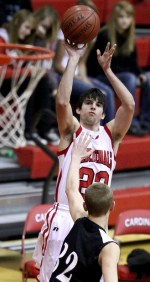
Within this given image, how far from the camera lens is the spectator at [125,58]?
9.48 metres

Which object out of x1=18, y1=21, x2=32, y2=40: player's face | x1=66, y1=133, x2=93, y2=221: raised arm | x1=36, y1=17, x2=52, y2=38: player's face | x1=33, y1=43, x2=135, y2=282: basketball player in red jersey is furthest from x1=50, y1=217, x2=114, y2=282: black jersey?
x1=36, y1=17, x2=52, y2=38: player's face

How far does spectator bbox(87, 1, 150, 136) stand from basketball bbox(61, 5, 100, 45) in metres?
3.57

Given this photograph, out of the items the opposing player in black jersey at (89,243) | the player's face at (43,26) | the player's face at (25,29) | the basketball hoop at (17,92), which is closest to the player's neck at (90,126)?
the opposing player in black jersey at (89,243)

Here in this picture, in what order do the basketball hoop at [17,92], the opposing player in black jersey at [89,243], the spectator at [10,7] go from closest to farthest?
the opposing player in black jersey at [89,243] < the basketball hoop at [17,92] < the spectator at [10,7]

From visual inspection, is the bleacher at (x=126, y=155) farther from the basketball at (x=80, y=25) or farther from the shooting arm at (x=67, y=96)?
the basketball at (x=80, y=25)

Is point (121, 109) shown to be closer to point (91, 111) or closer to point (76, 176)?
point (91, 111)

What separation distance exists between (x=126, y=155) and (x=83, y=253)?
510 centimetres

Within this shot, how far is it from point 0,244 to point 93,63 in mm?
2408

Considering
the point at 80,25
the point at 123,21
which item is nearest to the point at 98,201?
the point at 80,25

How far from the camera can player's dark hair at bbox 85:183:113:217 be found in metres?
4.48

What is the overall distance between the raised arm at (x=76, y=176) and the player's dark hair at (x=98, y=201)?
18 cm

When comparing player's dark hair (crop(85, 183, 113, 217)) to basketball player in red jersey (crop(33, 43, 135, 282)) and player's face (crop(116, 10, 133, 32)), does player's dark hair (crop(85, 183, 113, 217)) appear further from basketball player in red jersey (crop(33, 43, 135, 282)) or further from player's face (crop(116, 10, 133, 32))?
player's face (crop(116, 10, 133, 32))

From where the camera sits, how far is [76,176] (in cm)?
475

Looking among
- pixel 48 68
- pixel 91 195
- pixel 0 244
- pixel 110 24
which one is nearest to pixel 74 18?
pixel 91 195
